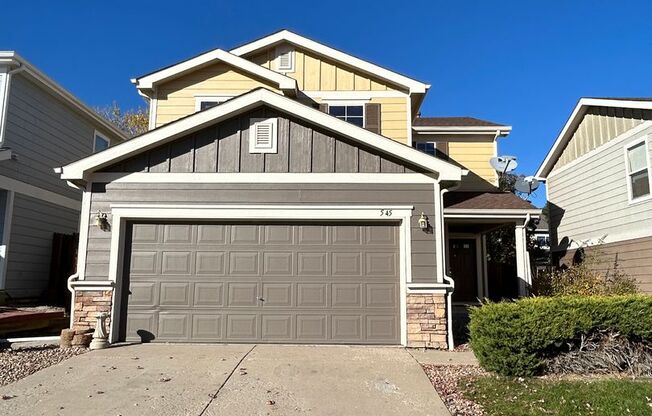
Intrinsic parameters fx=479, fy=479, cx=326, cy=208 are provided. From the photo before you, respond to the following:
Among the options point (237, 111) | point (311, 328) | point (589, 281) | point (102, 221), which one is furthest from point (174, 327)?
point (589, 281)

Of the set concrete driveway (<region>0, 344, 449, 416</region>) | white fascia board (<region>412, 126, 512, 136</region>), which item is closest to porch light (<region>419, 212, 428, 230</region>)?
concrete driveway (<region>0, 344, 449, 416</region>)

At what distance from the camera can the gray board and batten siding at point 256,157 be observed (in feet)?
28.6

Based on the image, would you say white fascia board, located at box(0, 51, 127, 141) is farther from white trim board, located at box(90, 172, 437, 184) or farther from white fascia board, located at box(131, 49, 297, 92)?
white trim board, located at box(90, 172, 437, 184)

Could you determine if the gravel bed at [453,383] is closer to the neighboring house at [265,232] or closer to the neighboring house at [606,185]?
the neighboring house at [265,232]

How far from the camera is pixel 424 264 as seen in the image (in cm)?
838

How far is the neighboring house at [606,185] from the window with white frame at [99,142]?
46.1ft

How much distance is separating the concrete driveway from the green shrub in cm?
106

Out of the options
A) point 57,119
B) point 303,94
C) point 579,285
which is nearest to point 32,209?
point 57,119

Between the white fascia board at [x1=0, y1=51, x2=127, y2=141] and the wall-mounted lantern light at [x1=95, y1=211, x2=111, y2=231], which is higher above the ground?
the white fascia board at [x1=0, y1=51, x2=127, y2=141]

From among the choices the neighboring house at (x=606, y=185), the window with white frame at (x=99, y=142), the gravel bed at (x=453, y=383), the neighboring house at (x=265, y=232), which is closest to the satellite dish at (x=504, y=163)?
the neighboring house at (x=606, y=185)

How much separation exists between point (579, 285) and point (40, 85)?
13714 mm

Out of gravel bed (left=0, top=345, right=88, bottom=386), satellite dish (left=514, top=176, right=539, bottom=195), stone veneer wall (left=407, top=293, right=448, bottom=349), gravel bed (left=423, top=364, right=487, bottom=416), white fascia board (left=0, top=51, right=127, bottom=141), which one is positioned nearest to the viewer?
gravel bed (left=423, top=364, right=487, bottom=416)

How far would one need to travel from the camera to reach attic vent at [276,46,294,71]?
41.4 ft

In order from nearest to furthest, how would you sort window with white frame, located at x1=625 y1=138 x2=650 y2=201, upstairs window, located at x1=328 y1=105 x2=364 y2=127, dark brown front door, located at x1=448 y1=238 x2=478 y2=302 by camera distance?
window with white frame, located at x1=625 y1=138 x2=650 y2=201 < upstairs window, located at x1=328 y1=105 x2=364 y2=127 < dark brown front door, located at x1=448 y1=238 x2=478 y2=302
